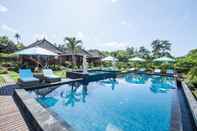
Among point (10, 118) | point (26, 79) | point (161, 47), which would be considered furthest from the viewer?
point (161, 47)

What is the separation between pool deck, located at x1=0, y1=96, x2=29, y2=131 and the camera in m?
3.85

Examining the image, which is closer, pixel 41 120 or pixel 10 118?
pixel 41 120

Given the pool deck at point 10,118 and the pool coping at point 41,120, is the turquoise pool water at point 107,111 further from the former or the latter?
the pool deck at point 10,118

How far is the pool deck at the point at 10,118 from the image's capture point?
12.6ft

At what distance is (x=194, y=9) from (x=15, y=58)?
2788 cm

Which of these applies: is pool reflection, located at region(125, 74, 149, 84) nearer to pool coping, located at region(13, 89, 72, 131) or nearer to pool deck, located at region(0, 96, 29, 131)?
pool coping, located at region(13, 89, 72, 131)

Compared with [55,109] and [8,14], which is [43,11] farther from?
[55,109]

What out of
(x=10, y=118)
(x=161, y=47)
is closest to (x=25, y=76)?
(x=10, y=118)

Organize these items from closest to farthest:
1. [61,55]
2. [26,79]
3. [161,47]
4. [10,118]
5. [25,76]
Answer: [10,118]
[26,79]
[25,76]
[61,55]
[161,47]

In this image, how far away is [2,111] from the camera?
16.1 feet

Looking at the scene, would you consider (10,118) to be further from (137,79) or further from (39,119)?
(137,79)

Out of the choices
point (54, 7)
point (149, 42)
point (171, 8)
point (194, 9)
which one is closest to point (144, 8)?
point (171, 8)

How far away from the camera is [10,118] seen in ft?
14.4

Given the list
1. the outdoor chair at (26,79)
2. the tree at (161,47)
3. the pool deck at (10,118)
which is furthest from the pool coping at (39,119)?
the tree at (161,47)
